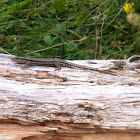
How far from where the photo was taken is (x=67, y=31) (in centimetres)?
548

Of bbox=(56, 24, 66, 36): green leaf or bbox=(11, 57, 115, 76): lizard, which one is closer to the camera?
bbox=(11, 57, 115, 76): lizard

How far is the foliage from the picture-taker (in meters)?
5.02

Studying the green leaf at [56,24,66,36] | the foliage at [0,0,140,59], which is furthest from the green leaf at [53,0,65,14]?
the green leaf at [56,24,66,36]

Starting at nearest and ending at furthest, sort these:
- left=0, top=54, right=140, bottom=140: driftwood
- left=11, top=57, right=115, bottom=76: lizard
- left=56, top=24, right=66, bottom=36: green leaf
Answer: left=0, top=54, right=140, bottom=140: driftwood → left=11, top=57, right=115, bottom=76: lizard → left=56, top=24, right=66, bottom=36: green leaf

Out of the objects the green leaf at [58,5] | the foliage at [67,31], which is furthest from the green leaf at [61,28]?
the green leaf at [58,5]

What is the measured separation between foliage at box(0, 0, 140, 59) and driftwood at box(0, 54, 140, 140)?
2.06 m

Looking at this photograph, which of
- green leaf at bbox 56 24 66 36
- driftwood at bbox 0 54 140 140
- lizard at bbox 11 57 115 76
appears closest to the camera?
driftwood at bbox 0 54 140 140

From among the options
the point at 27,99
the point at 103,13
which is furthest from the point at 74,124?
the point at 103,13

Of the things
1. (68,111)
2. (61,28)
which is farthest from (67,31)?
(68,111)

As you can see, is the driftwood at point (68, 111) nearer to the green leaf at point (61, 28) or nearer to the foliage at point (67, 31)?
the foliage at point (67, 31)

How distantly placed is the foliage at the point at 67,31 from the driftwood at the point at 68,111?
2058 mm

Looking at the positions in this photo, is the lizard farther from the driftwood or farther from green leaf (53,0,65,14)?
green leaf (53,0,65,14)

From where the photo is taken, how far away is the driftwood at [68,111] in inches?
100

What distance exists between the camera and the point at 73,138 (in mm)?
2631
